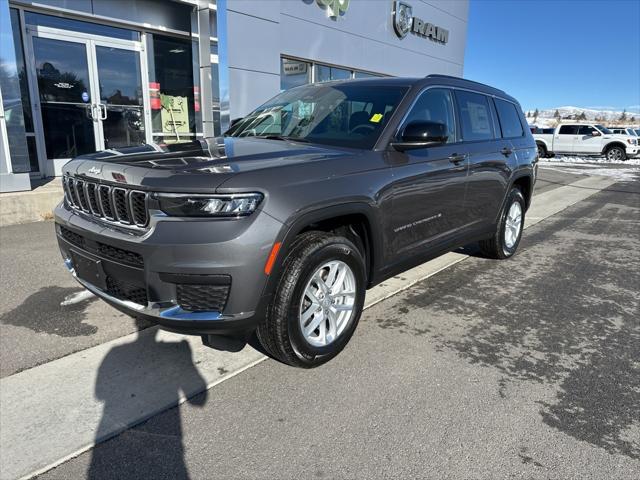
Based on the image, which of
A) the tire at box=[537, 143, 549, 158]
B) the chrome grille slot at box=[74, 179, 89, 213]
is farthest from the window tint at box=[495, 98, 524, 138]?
the tire at box=[537, 143, 549, 158]

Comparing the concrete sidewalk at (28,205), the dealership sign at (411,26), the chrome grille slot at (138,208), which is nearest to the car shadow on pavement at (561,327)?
the chrome grille slot at (138,208)

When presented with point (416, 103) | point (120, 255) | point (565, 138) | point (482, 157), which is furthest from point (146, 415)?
point (565, 138)

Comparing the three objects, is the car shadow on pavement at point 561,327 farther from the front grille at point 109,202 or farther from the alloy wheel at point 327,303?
the front grille at point 109,202

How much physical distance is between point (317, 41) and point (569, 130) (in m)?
19.5

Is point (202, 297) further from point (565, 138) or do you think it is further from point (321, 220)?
point (565, 138)

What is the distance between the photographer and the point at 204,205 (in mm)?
2457

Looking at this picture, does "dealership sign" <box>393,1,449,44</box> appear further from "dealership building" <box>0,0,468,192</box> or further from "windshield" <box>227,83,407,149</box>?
"windshield" <box>227,83,407,149</box>

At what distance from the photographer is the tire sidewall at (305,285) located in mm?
2797

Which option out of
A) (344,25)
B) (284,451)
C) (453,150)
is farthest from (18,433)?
(344,25)

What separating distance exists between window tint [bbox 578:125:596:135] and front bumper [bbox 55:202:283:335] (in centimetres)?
2850

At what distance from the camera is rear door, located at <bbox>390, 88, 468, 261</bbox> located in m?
3.53

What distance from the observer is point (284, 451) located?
2.36m

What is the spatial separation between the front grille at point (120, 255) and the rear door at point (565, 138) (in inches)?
1121

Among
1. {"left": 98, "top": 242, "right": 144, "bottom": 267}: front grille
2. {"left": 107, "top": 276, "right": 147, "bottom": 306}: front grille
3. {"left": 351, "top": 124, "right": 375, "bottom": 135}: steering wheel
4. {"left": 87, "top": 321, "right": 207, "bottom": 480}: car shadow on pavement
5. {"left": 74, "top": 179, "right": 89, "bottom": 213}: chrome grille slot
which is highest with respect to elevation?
{"left": 351, "top": 124, "right": 375, "bottom": 135}: steering wheel
